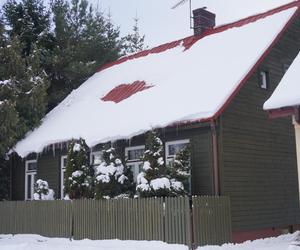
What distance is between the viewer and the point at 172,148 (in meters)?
18.1

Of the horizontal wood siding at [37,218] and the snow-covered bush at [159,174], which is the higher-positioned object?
the snow-covered bush at [159,174]

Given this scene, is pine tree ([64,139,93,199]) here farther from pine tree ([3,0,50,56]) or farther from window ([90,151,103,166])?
pine tree ([3,0,50,56])

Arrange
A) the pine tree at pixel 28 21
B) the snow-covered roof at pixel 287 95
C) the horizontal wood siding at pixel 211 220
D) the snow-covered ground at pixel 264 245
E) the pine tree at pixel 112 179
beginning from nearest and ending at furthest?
1. the snow-covered roof at pixel 287 95
2. the horizontal wood siding at pixel 211 220
3. the snow-covered ground at pixel 264 245
4. the pine tree at pixel 112 179
5. the pine tree at pixel 28 21

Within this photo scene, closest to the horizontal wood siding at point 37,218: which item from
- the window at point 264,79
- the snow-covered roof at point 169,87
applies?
the snow-covered roof at point 169,87

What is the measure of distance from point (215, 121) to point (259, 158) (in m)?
2.54

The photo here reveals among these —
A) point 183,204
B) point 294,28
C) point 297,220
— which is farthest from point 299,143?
point 294,28

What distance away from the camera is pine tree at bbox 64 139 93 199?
18531 millimetres

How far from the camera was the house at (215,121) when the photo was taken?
16781 mm

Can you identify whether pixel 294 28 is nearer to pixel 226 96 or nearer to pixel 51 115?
pixel 226 96

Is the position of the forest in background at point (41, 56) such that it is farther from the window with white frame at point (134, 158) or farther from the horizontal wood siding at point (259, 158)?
the horizontal wood siding at point (259, 158)

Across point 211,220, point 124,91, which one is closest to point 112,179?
point 211,220

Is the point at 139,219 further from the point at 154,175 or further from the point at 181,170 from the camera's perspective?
the point at 181,170

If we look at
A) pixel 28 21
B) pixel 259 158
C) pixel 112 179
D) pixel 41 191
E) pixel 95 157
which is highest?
pixel 28 21

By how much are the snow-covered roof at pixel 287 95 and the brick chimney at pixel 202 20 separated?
11.5 metres
